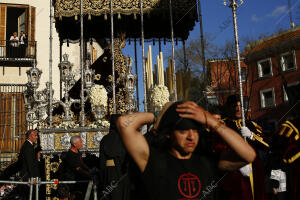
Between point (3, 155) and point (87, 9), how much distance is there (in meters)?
8.80

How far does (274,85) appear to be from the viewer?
620 inches

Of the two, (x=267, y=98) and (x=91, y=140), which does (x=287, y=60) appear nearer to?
(x=267, y=98)

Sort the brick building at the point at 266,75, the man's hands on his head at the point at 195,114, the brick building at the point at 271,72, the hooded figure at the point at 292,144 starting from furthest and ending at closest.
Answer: the brick building at the point at 266,75, the brick building at the point at 271,72, the hooded figure at the point at 292,144, the man's hands on his head at the point at 195,114

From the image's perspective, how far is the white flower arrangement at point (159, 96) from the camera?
30.6 feet

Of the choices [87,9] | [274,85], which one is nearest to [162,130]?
[87,9]

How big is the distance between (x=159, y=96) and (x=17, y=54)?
40.8ft

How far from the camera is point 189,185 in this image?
7.90 feet

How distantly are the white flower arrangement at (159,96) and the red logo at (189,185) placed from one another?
6856mm

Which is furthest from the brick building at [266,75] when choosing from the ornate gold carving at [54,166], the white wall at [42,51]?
the white wall at [42,51]

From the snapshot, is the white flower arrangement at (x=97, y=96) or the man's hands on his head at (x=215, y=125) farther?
the white flower arrangement at (x=97, y=96)

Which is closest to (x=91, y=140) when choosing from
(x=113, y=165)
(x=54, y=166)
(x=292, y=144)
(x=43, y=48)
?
(x=54, y=166)

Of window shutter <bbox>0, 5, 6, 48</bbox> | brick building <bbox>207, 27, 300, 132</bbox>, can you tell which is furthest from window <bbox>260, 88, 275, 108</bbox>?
window shutter <bbox>0, 5, 6, 48</bbox>

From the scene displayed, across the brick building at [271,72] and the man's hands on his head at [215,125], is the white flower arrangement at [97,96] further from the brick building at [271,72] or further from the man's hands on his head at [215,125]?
the man's hands on his head at [215,125]

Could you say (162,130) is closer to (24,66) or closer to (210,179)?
(210,179)
